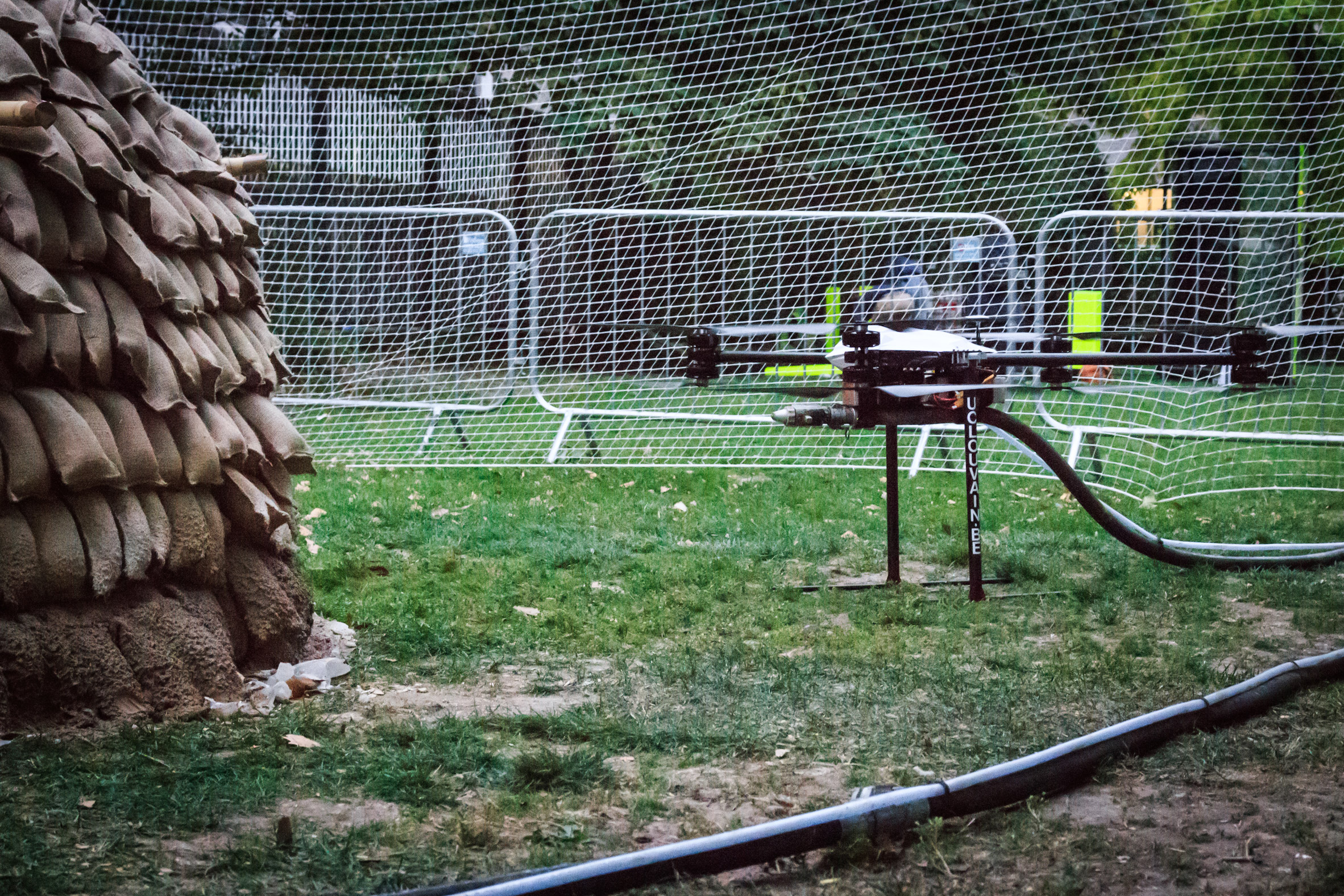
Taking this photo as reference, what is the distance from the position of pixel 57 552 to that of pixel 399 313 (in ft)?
21.6

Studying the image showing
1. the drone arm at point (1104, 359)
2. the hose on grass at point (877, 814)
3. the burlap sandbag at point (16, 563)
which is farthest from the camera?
the drone arm at point (1104, 359)

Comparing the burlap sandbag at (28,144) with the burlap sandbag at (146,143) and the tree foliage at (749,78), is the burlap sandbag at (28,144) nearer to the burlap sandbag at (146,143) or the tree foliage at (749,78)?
the burlap sandbag at (146,143)

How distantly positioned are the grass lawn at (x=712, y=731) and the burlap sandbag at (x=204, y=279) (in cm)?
113

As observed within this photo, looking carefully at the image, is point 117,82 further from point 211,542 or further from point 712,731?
point 712,731

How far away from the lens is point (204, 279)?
362cm

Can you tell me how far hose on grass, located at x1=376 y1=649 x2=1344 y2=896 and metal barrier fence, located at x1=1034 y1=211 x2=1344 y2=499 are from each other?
12.0 ft

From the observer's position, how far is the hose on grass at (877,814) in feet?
7.06

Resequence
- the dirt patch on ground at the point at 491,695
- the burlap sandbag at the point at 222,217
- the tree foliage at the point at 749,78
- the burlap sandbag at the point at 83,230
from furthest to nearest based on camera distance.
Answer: the tree foliage at the point at 749,78
the burlap sandbag at the point at 222,217
the dirt patch on ground at the point at 491,695
the burlap sandbag at the point at 83,230

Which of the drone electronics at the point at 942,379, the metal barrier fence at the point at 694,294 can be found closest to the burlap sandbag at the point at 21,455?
the drone electronics at the point at 942,379

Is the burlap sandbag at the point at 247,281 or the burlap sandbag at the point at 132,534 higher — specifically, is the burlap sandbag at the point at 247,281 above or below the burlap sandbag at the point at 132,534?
above

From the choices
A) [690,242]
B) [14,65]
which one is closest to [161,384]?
[14,65]

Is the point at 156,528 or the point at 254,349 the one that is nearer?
the point at 156,528

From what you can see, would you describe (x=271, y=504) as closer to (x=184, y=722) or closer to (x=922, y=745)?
(x=184, y=722)

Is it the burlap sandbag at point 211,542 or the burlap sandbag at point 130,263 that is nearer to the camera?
the burlap sandbag at point 130,263
